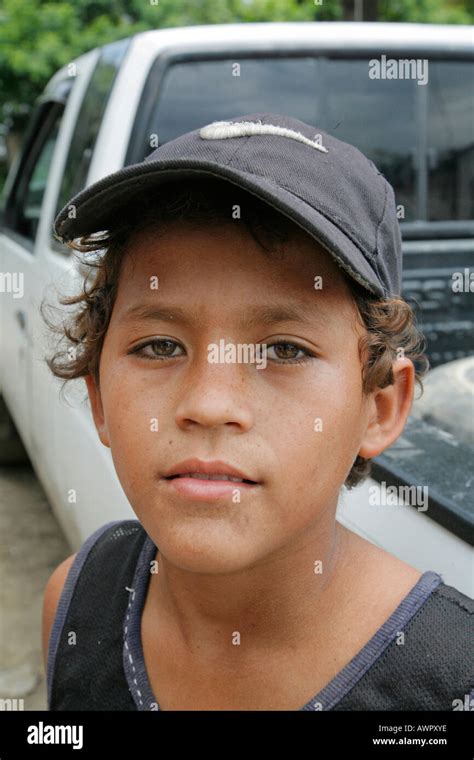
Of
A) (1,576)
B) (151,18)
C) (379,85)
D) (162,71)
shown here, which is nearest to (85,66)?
(162,71)

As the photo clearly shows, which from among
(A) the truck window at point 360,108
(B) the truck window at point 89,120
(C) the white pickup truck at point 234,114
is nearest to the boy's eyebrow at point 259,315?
(C) the white pickup truck at point 234,114

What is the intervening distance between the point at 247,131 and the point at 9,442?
14.6 feet

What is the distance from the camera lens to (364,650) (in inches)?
52.2

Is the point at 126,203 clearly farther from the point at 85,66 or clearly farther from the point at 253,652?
the point at 85,66

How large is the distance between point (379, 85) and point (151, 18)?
27.7 ft

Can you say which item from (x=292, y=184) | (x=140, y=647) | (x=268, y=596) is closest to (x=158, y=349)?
(x=292, y=184)

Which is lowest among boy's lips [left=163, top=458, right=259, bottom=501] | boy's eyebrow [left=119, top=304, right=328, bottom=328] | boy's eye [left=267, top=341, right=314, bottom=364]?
boy's lips [left=163, top=458, right=259, bottom=501]

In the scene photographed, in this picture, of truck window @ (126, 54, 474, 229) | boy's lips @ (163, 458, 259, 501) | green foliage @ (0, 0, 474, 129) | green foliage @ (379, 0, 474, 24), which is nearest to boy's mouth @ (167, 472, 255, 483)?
boy's lips @ (163, 458, 259, 501)

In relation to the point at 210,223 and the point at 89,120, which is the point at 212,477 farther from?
the point at 89,120

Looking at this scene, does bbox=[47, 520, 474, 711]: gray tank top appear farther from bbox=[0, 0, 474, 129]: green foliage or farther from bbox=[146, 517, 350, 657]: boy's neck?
bbox=[0, 0, 474, 129]: green foliage

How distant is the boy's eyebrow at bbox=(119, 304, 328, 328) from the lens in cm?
124

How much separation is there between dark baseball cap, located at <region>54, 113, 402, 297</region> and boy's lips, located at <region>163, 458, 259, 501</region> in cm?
30

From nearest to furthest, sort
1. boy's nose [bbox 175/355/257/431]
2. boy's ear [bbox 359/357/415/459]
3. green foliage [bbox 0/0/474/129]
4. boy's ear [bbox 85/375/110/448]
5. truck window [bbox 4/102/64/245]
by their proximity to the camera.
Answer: boy's nose [bbox 175/355/257/431], boy's ear [bbox 359/357/415/459], boy's ear [bbox 85/375/110/448], truck window [bbox 4/102/64/245], green foliage [bbox 0/0/474/129]

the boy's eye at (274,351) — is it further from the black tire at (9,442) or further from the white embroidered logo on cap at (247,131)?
the black tire at (9,442)
